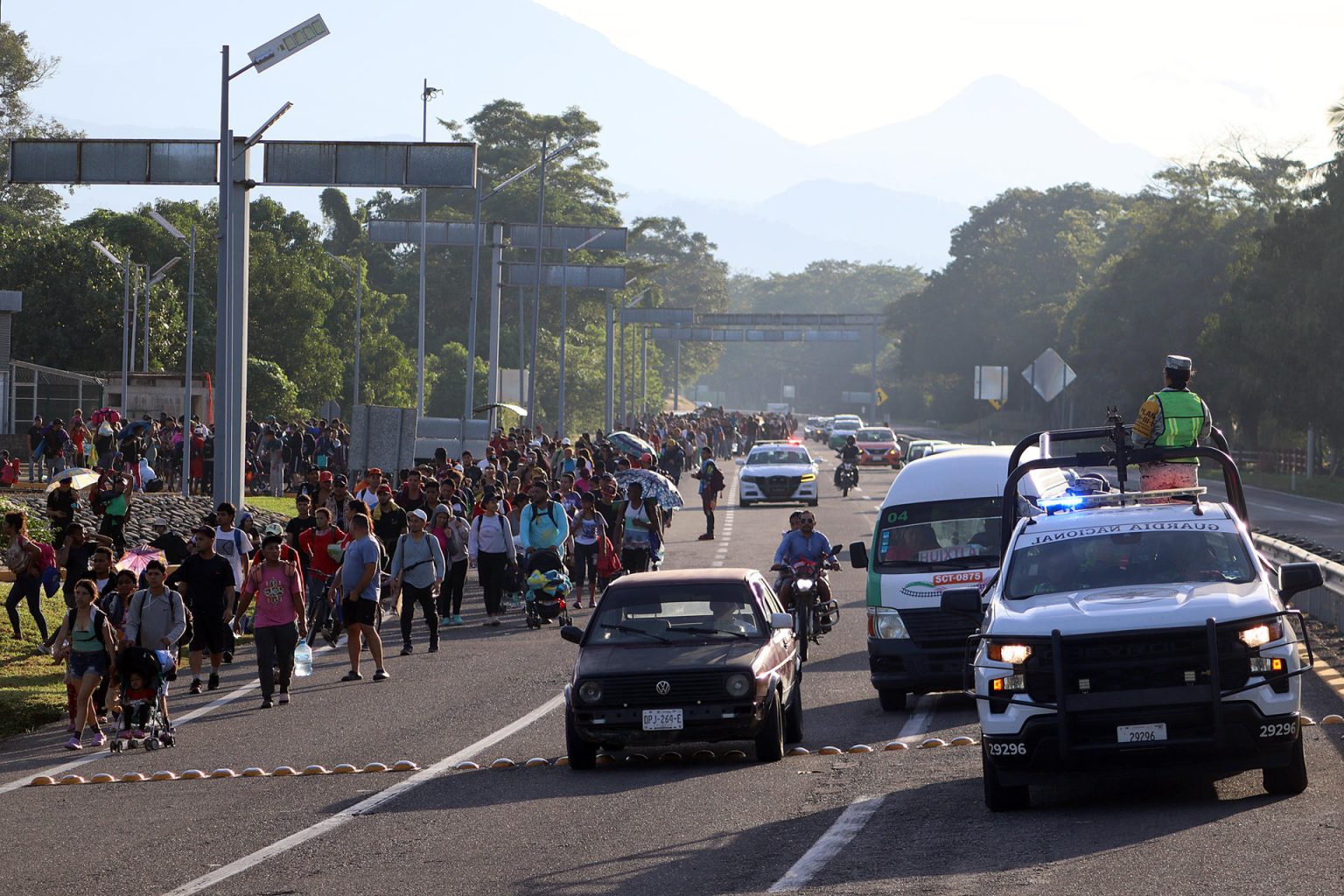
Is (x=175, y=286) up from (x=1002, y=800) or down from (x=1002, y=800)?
up

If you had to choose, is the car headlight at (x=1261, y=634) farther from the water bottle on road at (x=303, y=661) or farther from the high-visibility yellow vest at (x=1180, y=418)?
the water bottle on road at (x=303, y=661)

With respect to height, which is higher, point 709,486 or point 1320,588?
point 709,486

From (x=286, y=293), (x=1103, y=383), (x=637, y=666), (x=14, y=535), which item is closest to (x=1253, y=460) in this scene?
(x=1103, y=383)

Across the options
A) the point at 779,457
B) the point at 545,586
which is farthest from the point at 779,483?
the point at 545,586

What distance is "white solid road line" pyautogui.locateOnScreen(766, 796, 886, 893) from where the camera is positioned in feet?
31.3

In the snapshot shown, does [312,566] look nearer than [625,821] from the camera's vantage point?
No

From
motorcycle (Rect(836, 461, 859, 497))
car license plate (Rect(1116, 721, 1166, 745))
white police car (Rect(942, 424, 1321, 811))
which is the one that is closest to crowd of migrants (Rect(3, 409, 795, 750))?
white police car (Rect(942, 424, 1321, 811))

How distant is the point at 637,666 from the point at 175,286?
7311 centimetres

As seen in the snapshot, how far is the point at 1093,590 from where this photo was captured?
11.9m

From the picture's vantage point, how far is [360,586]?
778 inches

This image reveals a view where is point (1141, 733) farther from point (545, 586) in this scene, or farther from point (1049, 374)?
point (1049, 374)

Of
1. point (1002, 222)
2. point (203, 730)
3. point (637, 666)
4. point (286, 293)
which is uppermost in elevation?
point (1002, 222)

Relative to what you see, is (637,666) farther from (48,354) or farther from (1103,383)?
(1103,383)

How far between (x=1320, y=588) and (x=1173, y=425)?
960cm
